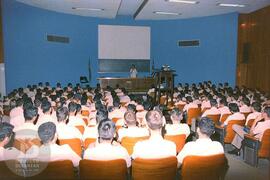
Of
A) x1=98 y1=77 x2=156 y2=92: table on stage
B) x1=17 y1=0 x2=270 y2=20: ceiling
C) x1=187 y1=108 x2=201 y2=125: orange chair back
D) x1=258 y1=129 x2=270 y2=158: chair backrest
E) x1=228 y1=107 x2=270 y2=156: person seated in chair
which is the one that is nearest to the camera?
x1=258 y1=129 x2=270 y2=158: chair backrest

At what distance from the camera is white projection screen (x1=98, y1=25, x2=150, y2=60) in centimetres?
1634

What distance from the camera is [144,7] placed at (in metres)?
13.2

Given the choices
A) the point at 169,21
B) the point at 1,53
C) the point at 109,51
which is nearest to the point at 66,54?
the point at 109,51

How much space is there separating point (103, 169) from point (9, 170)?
101 centimetres

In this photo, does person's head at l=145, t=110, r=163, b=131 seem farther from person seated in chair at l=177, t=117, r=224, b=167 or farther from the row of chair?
the row of chair

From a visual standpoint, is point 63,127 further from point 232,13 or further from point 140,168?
point 232,13

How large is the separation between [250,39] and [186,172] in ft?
43.4

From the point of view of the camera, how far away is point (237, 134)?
526 cm

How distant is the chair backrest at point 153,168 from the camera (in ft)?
9.28

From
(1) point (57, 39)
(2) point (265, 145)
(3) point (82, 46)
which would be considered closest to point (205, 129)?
(2) point (265, 145)

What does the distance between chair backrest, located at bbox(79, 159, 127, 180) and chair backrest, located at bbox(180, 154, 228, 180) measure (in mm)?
675

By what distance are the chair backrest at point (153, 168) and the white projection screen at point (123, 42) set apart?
13960mm

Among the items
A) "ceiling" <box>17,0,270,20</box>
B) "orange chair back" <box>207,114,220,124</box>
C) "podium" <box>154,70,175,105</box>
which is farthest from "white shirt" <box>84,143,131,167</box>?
"ceiling" <box>17,0,270,20</box>

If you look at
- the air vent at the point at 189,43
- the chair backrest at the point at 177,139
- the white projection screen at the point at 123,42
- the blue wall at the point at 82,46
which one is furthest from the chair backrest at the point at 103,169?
the air vent at the point at 189,43
